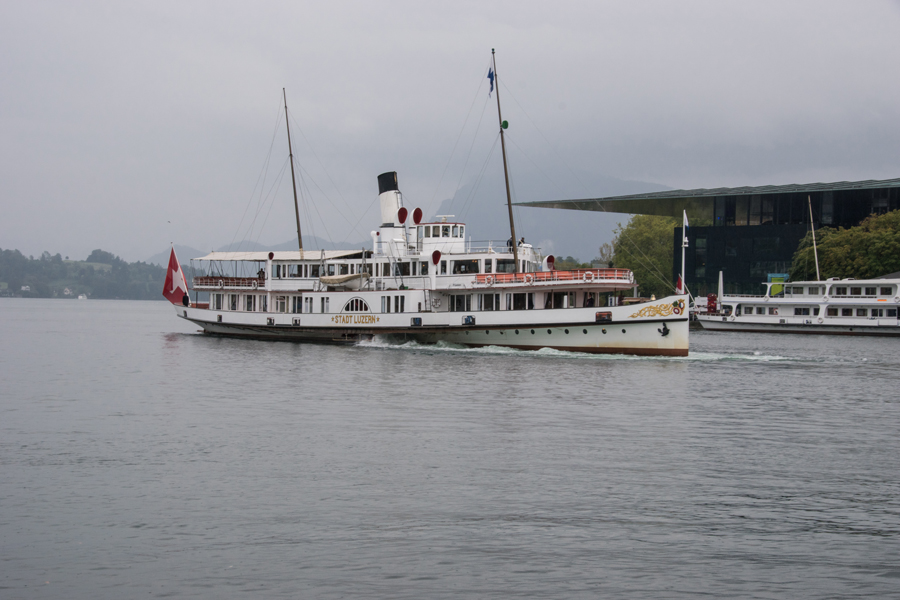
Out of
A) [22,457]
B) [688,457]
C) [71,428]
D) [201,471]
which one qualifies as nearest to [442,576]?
[201,471]

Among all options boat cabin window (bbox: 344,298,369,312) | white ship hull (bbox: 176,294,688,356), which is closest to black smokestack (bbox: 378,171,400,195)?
boat cabin window (bbox: 344,298,369,312)

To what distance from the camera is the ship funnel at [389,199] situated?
59406 mm

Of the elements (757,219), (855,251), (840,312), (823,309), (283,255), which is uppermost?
(757,219)

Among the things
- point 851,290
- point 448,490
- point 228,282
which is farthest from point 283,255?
point 851,290

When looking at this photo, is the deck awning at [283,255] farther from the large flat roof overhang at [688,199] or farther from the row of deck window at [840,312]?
the row of deck window at [840,312]

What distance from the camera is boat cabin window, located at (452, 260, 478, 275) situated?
175 feet

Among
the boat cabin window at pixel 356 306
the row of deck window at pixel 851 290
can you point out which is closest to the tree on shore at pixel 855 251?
the row of deck window at pixel 851 290

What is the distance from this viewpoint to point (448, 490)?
17391mm

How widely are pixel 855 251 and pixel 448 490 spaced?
294ft

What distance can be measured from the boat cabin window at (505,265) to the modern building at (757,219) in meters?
51.1

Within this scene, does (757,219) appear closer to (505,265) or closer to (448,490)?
(505,265)

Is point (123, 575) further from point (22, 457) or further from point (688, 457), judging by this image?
point (688, 457)

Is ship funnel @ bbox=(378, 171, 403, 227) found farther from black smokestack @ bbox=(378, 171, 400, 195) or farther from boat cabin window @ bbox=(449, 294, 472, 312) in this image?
boat cabin window @ bbox=(449, 294, 472, 312)

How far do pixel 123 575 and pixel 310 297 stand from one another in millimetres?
46632
